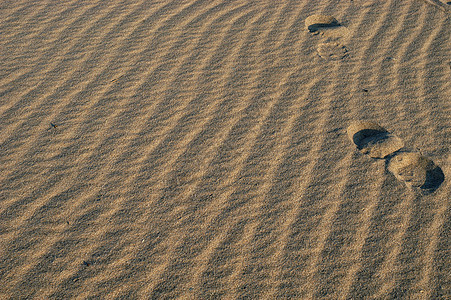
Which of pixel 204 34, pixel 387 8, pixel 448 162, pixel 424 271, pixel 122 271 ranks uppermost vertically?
pixel 204 34

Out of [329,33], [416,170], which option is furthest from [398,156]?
[329,33]

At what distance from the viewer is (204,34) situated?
12.8 ft

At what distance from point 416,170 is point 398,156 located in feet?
0.50

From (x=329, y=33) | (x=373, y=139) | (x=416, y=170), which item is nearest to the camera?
(x=416, y=170)

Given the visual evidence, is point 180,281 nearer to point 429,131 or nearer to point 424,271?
point 424,271

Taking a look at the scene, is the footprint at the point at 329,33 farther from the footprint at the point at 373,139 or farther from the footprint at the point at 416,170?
the footprint at the point at 416,170

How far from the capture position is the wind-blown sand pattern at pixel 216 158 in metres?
2.23

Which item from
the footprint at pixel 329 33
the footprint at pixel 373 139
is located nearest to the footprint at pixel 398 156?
the footprint at pixel 373 139

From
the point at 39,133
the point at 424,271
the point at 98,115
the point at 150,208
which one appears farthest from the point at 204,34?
the point at 424,271

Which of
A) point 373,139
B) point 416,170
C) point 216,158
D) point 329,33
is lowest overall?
point 416,170

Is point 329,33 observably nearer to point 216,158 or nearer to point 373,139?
point 373,139

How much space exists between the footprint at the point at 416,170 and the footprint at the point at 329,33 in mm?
1287

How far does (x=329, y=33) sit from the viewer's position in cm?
392

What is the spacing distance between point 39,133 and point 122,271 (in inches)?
52.6
